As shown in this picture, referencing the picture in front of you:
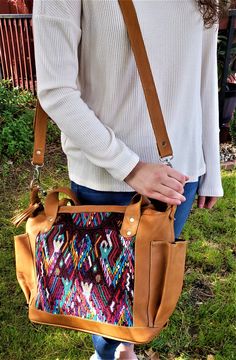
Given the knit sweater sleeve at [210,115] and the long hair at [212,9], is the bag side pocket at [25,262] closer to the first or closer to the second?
the knit sweater sleeve at [210,115]

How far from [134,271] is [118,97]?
0.48m

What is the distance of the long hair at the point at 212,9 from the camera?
1214mm

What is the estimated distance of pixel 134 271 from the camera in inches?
48.6

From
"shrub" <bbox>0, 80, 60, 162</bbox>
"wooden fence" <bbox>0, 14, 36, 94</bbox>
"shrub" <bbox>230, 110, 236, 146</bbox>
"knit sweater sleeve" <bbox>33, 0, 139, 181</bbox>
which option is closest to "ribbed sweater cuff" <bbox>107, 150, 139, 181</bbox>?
"knit sweater sleeve" <bbox>33, 0, 139, 181</bbox>

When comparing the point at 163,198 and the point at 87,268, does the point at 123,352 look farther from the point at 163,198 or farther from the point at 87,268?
the point at 163,198

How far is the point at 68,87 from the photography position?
43.4 inches

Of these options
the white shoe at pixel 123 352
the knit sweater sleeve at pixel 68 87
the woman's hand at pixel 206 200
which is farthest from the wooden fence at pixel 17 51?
the knit sweater sleeve at pixel 68 87

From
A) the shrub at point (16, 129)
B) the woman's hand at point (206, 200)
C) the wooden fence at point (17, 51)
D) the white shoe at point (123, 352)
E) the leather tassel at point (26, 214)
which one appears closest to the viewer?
the leather tassel at point (26, 214)

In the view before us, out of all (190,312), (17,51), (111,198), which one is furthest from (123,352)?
(17,51)

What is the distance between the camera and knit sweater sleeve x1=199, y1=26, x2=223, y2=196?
135cm

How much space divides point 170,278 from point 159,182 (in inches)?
11.3

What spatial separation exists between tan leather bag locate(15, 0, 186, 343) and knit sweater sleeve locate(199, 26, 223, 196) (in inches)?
13.0

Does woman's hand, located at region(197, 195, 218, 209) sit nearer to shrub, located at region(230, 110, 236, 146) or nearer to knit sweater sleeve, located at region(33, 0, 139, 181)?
knit sweater sleeve, located at region(33, 0, 139, 181)

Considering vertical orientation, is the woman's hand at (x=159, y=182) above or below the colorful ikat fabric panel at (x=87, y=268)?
above
